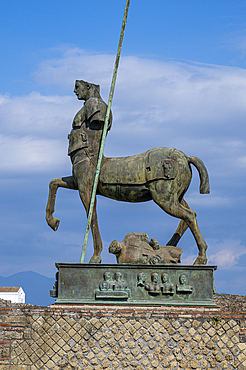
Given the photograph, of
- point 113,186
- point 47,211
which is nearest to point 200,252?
point 113,186

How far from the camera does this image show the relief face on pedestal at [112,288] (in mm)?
10812

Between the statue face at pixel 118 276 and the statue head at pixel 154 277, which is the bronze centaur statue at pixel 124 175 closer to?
the statue face at pixel 118 276

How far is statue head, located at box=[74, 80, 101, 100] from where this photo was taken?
Answer: 12180 millimetres

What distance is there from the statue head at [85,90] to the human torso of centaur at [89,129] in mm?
232

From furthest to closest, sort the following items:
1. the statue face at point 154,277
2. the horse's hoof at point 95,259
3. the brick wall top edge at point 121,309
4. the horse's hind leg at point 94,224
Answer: the horse's hind leg at point 94,224
the horse's hoof at point 95,259
the statue face at point 154,277
the brick wall top edge at point 121,309

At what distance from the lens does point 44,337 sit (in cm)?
1045

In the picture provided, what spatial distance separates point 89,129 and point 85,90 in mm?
874

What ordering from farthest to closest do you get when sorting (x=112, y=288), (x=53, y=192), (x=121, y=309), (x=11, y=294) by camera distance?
(x=11, y=294) → (x=53, y=192) → (x=112, y=288) → (x=121, y=309)

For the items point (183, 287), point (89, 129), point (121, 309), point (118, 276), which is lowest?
point (121, 309)

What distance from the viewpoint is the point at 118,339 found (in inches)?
409

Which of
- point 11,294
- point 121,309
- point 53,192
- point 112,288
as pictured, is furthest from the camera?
point 11,294

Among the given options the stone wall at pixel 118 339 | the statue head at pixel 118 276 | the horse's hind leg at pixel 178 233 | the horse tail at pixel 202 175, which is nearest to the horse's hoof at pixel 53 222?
the statue head at pixel 118 276

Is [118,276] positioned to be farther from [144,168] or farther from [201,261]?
[144,168]

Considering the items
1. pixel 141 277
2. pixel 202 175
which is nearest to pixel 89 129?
pixel 202 175
